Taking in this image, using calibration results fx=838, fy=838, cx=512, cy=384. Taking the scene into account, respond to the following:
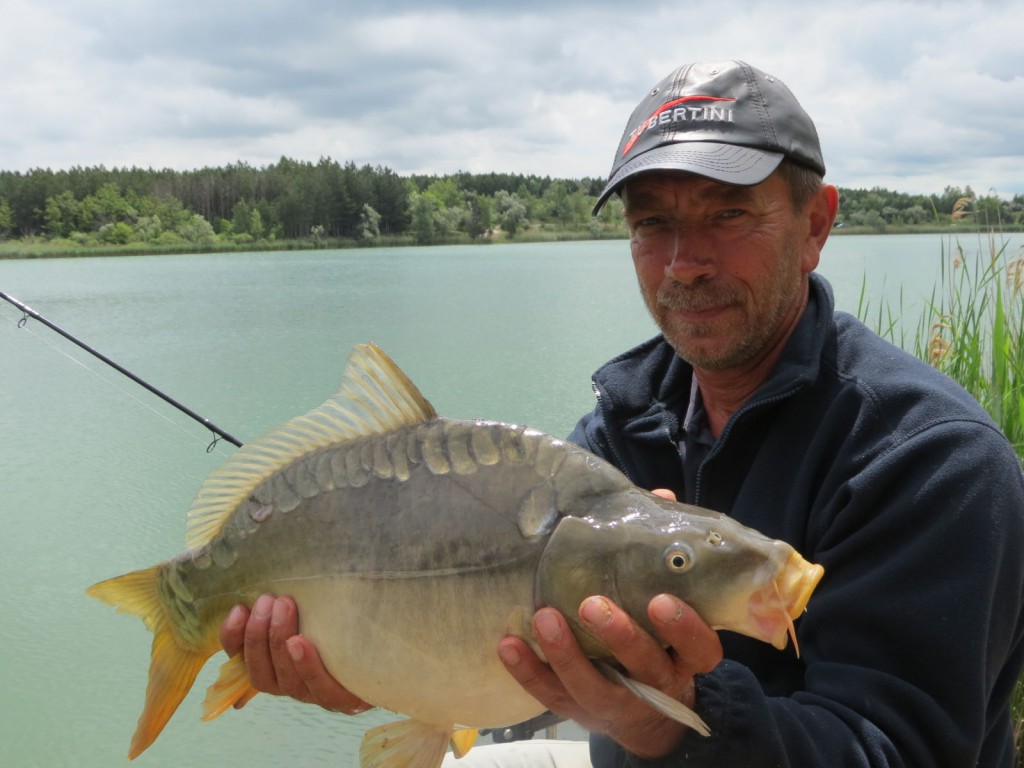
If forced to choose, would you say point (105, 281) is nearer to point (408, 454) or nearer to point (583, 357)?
point (583, 357)

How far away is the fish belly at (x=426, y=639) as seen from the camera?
121 centimetres

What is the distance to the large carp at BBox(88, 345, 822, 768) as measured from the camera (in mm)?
1107

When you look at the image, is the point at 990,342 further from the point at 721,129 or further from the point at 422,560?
the point at 422,560

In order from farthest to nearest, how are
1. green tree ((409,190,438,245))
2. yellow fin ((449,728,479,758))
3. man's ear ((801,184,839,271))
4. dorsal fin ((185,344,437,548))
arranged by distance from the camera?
green tree ((409,190,438,245)), man's ear ((801,184,839,271)), yellow fin ((449,728,479,758)), dorsal fin ((185,344,437,548))

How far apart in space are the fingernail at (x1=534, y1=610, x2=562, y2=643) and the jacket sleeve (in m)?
0.26

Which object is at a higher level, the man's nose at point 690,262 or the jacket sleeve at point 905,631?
the man's nose at point 690,262

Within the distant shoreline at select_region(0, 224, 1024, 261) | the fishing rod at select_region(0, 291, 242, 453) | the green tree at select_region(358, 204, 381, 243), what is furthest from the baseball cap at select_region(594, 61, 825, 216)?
the green tree at select_region(358, 204, 381, 243)

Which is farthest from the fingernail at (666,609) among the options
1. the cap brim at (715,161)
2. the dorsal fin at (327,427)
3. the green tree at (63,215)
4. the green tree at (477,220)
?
the green tree at (63,215)

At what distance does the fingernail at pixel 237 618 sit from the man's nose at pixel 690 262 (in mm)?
1070

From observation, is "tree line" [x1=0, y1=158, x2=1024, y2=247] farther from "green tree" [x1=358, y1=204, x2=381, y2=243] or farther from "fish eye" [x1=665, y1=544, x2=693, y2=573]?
"fish eye" [x1=665, y1=544, x2=693, y2=573]

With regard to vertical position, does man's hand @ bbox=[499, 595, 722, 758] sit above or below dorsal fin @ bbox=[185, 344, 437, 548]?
below

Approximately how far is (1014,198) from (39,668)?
5702 mm

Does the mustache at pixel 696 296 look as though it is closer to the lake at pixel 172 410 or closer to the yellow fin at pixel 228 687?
the yellow fin at pixel 228 687

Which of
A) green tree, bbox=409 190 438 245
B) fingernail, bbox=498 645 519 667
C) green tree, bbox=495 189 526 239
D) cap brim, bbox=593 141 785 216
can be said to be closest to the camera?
fingernail, bbox=498 645 519 667
